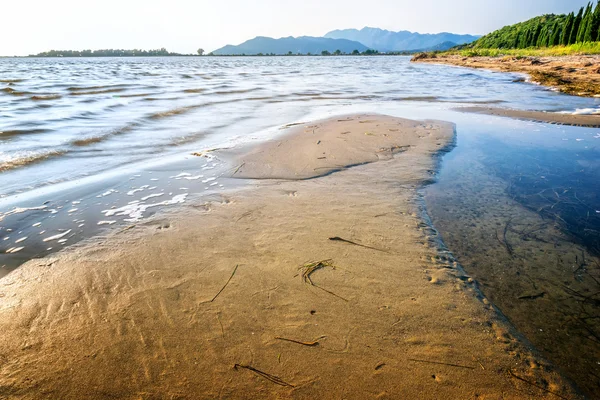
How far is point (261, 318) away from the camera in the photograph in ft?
7.20

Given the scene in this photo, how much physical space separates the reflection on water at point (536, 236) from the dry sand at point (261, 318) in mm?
233

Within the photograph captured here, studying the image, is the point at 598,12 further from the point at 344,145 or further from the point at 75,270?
the point at 75,270

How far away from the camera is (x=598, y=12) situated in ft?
116

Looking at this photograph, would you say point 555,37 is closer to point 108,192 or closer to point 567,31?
point 567,31

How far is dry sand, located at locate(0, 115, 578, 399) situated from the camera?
177 centimetres

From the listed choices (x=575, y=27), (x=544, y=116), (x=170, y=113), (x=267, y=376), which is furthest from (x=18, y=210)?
(x=575, y=27)

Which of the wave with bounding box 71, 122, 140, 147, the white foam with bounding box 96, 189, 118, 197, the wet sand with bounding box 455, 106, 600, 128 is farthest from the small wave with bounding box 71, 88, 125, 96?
the wet sand with bounding box 455, 106, 600, 128

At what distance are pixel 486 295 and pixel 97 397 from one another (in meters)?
2.54

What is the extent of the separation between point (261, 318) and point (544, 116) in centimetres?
1075

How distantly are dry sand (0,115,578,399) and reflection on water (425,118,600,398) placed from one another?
0.76 feet

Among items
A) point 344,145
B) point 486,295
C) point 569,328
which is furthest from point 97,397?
point 344,145

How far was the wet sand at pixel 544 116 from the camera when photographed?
8.59 meters

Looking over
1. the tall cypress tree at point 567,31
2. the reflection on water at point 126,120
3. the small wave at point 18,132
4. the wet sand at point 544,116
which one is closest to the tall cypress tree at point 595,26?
the tall cypress tree at point 567,31

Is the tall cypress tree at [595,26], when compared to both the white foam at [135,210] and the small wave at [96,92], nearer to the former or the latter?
the small wave at [96,92]
